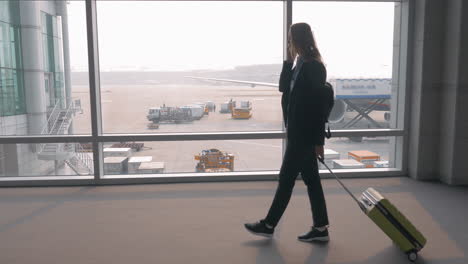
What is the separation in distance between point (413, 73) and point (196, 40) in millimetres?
2970

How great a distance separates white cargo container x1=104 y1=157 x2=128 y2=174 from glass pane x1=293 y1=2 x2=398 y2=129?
9.76ft

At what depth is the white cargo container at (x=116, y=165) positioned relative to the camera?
5152 millimetres

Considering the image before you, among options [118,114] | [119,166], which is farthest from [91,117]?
[119,166]

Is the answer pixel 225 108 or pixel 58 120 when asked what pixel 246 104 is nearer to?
pixel 225 108

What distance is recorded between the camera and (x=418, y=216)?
3.68 metres

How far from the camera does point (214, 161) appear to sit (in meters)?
5.28

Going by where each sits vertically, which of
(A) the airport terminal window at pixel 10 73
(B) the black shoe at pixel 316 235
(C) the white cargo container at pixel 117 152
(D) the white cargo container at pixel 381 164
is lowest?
(B) the black shoe at pixel 316 235

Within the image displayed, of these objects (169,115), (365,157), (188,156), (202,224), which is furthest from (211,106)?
(365,157)

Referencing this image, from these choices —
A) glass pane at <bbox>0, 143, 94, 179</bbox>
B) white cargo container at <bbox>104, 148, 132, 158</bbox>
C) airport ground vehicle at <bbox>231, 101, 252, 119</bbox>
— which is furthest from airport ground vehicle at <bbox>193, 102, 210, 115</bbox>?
glass pane at <bbox>0, 143, 94, 179</bbox>

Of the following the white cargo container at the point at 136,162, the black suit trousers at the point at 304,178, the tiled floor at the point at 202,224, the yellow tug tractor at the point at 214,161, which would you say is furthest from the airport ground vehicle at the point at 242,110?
the black suit trousers at the point at 304,178

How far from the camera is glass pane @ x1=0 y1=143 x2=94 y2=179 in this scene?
5.04 metres

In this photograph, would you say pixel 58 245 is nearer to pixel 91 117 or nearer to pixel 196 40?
pixel 91 117

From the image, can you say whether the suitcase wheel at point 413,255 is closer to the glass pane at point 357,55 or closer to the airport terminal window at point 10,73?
the glass pane at point 357,55

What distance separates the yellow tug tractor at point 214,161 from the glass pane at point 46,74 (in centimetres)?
154
